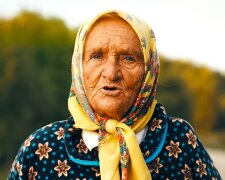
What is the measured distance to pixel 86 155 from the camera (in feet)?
9.84

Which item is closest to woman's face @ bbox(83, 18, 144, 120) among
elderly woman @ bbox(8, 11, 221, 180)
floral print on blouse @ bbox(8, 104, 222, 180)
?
elderly woman @ bbox(8, 11, 221, 180)

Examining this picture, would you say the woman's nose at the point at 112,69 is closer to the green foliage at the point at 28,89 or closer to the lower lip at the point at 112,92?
the lower lip at the point at 112,92

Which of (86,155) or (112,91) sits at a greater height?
(112,91)

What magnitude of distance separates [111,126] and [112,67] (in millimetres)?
297

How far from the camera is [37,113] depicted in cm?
1244

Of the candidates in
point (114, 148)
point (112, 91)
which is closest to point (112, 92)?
point (112, 91)

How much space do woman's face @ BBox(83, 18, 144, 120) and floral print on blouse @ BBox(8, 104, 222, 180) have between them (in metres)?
0.23

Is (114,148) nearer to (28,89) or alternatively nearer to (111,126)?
(111,126)

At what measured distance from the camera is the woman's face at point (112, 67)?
9.55ft

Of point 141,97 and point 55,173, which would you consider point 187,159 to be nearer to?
point 141,97

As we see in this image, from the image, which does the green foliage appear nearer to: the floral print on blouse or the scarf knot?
the floral print on blouse

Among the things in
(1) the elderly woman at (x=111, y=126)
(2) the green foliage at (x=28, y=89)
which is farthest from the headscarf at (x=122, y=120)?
(2) the green foliage at (x=28, y=89)

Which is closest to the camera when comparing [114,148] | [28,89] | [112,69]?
[112,69]

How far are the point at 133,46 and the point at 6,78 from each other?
898 cm
